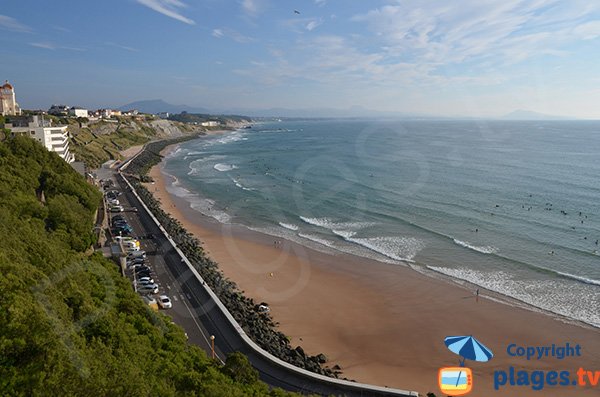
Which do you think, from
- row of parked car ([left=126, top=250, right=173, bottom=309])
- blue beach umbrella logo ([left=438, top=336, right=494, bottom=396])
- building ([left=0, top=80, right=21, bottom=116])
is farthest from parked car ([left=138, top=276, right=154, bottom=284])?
building ([left=0, top=80, right=21, bottom=116])

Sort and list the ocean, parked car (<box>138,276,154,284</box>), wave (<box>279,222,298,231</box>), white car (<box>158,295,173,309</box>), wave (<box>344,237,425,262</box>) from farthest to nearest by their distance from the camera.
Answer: wave (<box>279,222,298,231</box>)
wave (<box>344,237,425,262</box>)
the ocean
parked car (<box>138,276,154,284</box>)
white car (<box>158,295,173,309</box>)

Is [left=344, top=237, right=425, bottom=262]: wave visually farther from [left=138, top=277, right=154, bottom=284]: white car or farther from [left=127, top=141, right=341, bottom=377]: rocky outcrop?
[left=138, top=277, right=154, bottom=284]: white car

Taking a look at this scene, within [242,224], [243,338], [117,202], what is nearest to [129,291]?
[243,338]

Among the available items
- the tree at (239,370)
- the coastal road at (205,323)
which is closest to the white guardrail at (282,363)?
the coastal road at (205,323)

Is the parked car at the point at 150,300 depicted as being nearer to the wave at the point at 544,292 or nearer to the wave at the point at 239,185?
the wave at the point at 544,292

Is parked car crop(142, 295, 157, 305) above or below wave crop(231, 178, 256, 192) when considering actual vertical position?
below

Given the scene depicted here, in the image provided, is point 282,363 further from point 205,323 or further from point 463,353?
point 463,353

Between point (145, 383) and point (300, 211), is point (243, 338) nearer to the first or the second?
point (145, 383)
